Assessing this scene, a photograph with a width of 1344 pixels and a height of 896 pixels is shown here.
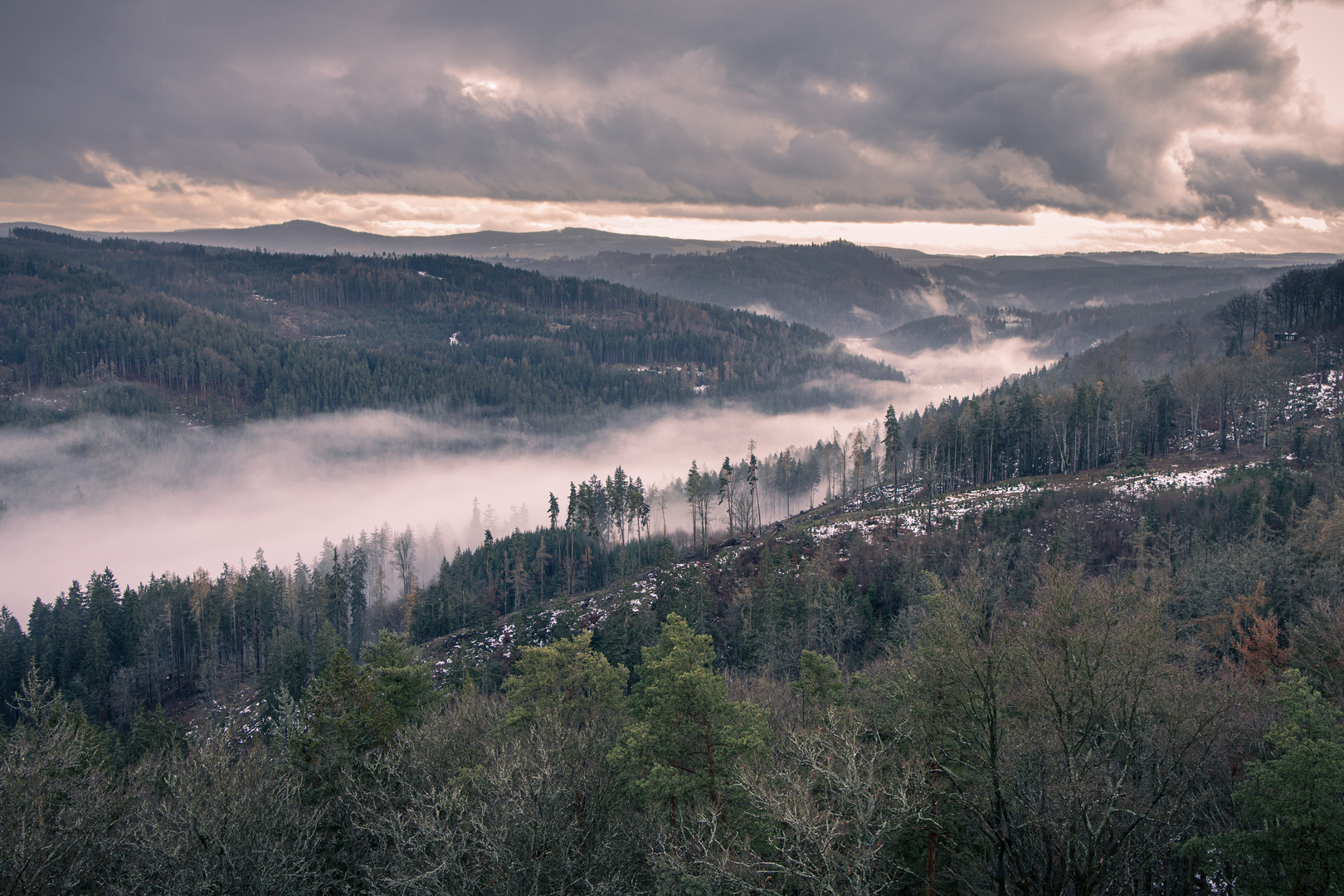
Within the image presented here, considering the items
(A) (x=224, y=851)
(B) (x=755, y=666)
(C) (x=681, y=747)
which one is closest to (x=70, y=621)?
(B) (x=755, y=666)

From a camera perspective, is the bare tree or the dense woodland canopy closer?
the dense woodland canopy

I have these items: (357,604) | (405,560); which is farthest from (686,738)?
(405,560)

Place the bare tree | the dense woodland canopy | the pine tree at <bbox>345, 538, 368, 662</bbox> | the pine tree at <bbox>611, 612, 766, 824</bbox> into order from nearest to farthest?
1. the dense woodland canopy
2. the pine tree at <bbox>611, 612, 766, 824</bbox>
3. the pine tree at <bbox>345, 538, 368, 662</bbox>
4. the bare tree

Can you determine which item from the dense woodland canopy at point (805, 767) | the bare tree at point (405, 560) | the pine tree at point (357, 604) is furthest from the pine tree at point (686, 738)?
the bare tree at point (405, 560)

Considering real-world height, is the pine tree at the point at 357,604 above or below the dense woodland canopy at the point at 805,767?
below

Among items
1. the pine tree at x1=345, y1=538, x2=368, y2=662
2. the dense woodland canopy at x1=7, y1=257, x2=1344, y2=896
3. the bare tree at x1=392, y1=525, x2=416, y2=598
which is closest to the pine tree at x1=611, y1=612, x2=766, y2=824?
the dense woodland canopy at x1=7, y1=257, x2=1344, y2=896

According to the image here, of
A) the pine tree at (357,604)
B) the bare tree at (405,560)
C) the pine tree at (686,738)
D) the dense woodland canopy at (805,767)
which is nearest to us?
the dense woodland canopy at (805,767)

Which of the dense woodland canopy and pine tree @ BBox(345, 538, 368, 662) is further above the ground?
the dense woodland canopy

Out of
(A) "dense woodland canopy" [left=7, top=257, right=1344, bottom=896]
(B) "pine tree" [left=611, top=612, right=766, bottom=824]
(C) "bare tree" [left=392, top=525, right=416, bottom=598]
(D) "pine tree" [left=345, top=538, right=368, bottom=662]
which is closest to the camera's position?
(A) "dense woodland canopy" [left=7, top=257, right=1344, bottom=896]

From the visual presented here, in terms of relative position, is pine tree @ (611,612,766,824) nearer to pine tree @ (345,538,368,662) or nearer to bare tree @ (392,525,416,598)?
pine tree @ (345,538,368,662)

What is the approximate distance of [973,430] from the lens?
4828 inches

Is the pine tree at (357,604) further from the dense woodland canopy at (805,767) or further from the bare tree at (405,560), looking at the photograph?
the dense woodland canopy at (805,767)

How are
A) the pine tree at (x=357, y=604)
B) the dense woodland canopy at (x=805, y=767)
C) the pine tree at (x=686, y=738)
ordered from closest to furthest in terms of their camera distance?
1. the dense woodland canopy at (x=805, y=767)
2. the pine tree at (x=686, y=738)
3. the pine tree at (x=357, y=604)

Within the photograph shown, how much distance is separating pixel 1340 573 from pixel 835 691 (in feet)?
135
